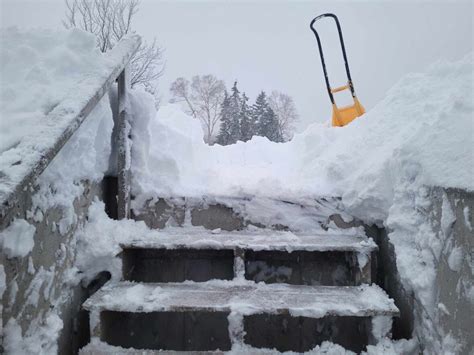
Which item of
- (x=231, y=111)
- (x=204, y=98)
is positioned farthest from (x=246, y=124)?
(x=204, y=98)

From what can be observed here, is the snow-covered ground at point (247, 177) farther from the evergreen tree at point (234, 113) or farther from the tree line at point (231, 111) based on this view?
the tree line at point (231, 111)

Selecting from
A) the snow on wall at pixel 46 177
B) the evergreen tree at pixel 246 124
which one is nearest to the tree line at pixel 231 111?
the evergreen tree at pixel 246 124

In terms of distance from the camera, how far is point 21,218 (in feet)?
5.24

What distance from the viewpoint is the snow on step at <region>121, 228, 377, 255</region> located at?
224cm

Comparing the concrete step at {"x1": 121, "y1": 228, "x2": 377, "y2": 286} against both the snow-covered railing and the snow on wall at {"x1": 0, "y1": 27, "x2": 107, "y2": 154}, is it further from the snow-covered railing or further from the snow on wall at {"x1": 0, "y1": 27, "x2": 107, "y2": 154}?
the snow on wall at {"x1": 0, "y1": 27, "x2": 107, "y2": 154}

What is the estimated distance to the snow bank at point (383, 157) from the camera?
192cm

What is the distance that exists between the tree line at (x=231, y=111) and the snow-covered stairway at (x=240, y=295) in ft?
59.3

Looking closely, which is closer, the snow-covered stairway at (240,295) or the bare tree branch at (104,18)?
the snow-covered stairway at (240,295)

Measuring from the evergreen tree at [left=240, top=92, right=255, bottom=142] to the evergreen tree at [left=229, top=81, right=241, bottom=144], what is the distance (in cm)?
23

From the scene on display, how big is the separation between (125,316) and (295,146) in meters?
3.99

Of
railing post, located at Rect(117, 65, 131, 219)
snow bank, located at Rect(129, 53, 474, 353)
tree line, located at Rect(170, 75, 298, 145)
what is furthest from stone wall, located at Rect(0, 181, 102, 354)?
tree line, located at Rect(170, 75, 298, 145)

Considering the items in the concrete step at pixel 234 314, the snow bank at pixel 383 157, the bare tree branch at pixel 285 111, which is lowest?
the concrete step at pixel 234 314

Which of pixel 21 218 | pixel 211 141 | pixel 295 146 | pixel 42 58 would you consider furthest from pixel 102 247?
pixel 211 141

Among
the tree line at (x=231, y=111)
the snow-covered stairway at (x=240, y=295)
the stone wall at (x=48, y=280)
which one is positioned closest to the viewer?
the stone wall at (x=48, y=280)
